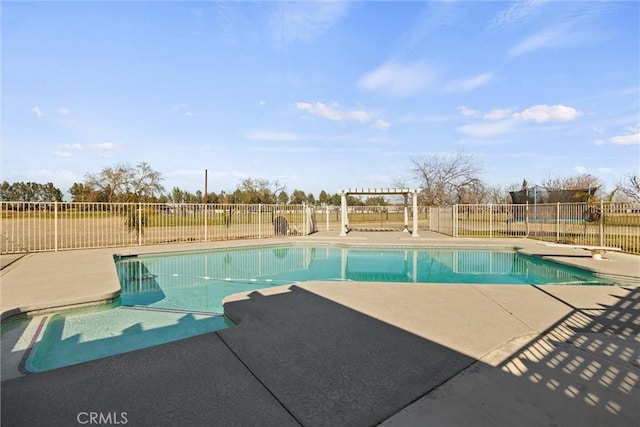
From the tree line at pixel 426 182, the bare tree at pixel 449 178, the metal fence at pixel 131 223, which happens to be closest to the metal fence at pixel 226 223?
the metal fence at pixel 131 223

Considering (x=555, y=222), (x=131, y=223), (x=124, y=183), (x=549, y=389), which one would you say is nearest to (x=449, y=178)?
(x=555, y=222)

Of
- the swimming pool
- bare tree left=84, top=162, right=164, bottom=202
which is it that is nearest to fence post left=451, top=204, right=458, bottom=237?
the swimming pool

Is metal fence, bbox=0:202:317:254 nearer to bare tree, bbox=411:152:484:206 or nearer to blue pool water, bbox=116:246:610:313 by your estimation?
blue pool water, bbox=116:246:610:313

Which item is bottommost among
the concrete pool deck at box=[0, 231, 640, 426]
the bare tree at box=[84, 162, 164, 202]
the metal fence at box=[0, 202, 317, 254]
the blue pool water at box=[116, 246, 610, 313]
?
the blue pool water at box=[116, 246, 610, 313]

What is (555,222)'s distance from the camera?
42.2ft

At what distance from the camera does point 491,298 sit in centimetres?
457

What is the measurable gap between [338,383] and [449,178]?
83.3 ft

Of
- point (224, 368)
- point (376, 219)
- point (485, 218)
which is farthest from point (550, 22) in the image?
point (376, 219)

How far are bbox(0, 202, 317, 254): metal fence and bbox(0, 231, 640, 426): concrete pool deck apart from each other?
22.9 ft

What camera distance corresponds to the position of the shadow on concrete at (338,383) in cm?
182

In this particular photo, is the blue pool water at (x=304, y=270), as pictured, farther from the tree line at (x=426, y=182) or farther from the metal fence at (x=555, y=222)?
the tree line at (x=426, y=182)

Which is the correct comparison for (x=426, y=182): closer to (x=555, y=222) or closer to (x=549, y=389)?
(x=555, y=222)

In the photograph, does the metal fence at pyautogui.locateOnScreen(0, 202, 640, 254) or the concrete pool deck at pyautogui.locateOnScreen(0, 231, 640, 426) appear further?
the metal fence at pyautogui.locateOnScreen(0, 202, 640, 254)

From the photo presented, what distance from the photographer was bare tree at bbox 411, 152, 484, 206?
81.1ft
